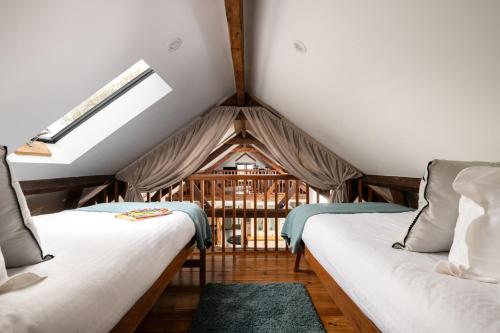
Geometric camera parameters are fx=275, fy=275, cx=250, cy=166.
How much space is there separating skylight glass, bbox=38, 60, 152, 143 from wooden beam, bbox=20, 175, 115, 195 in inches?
15.2

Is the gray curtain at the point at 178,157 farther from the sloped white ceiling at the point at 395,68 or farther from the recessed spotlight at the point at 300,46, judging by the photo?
the recessed spotlight at the point at 300,46

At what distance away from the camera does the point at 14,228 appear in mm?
949

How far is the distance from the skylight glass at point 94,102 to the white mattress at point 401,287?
2147 mm

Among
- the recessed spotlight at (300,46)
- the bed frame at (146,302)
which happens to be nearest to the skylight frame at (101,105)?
the recessed spotlight at (300,46)

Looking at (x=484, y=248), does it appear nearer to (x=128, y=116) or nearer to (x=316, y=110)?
(x=316, y=110)

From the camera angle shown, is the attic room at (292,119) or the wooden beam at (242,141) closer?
the attic room at (292,119)

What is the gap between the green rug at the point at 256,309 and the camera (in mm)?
1746

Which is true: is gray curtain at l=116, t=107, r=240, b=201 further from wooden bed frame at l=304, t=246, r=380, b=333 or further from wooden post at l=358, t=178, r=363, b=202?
wooden bed frame at l=304, t=246, r=380, b=333

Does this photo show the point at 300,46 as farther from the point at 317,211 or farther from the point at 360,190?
the point at 360,190

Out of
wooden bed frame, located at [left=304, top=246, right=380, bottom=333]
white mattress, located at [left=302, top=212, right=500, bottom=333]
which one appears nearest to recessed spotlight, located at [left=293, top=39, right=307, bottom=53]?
white mattress, located at [left=302, top=212, right=500, bottom=333]

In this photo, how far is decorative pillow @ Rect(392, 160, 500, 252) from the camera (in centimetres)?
119

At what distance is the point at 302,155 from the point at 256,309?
2050 mm

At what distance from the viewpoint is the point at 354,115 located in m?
2.28

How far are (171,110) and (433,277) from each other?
2.70 meters
